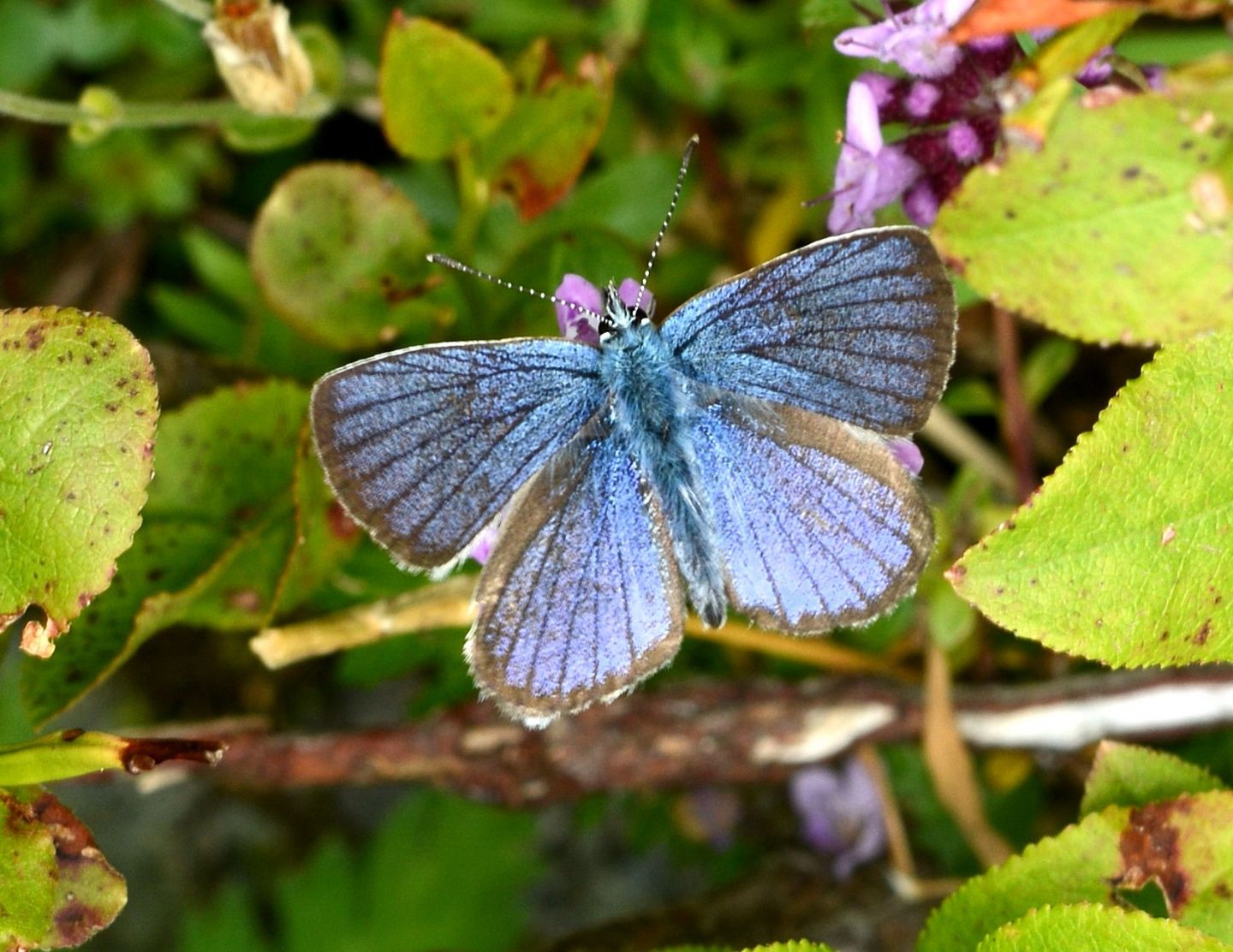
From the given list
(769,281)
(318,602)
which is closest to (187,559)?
(318,602)

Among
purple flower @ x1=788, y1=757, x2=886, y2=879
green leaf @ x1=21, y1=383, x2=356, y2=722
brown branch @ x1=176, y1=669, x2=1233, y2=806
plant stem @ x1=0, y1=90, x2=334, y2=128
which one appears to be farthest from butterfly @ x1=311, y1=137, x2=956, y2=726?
purple flower @ x1=788, y1=757, x2=886, y2=879

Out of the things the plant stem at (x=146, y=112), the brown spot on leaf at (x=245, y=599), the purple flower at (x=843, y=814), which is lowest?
the purple flower at (x=843, y=814)

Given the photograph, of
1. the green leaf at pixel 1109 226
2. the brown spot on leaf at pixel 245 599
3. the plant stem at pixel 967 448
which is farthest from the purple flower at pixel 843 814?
the green leaf at pixel 1109 226

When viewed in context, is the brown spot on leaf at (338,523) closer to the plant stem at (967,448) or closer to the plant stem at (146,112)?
the plant stem at (146,112)

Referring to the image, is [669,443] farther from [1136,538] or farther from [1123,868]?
[1123,868]

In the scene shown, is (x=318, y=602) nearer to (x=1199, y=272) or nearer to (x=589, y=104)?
(x=589, y=104)

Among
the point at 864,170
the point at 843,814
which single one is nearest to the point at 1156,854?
the point at 864,170
